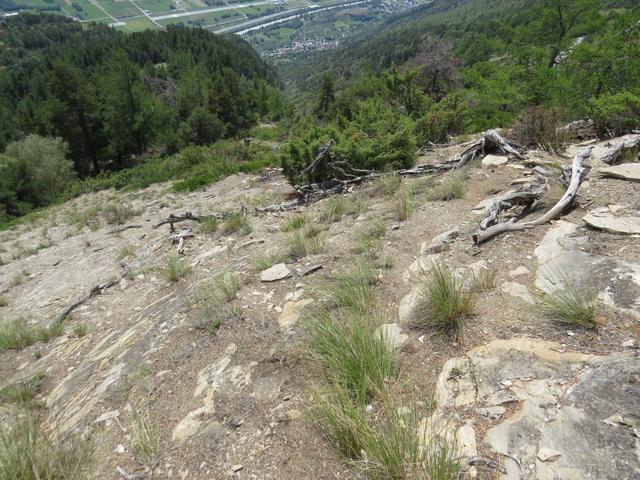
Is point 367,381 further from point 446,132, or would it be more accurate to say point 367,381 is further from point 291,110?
point 291,110

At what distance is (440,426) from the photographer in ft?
7.14

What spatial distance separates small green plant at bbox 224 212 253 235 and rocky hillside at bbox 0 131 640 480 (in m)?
0.34

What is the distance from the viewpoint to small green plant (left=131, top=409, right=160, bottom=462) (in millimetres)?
2641

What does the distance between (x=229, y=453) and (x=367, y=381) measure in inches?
42.5

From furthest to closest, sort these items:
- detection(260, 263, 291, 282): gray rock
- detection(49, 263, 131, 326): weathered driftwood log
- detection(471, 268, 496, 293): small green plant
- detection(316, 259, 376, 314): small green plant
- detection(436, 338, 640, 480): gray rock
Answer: detection(49, 263, 131, 326): weathered driftwood log
detection(260, 263, 291, 282): gray rock
detection(316, 259, 376, 314): small green plant
detection(471, 268, 496, 293): small green plant
detection(436, 338, 640, 480): gray rock

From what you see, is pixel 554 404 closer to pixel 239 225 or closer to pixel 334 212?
pixel 334 212

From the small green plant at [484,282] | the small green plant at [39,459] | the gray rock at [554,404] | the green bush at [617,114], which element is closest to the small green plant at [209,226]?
the small green plant at [39,459]

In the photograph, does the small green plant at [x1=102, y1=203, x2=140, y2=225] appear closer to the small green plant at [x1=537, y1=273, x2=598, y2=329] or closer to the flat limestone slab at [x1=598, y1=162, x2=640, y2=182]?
the small green plant at [x1=537, y1=273, x2=598, y2=329]

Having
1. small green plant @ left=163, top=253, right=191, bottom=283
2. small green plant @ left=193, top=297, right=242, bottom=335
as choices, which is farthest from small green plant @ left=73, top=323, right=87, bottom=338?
small green plant @ left=193, top=297, right=242, bottom=335

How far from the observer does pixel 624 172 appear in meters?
4.69

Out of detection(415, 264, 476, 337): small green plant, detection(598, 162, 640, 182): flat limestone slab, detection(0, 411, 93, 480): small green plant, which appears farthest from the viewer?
detection(598, 162, 640, 182): flat limestone slab

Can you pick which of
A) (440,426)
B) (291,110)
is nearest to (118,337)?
(440,426)

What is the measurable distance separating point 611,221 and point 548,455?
114 inches

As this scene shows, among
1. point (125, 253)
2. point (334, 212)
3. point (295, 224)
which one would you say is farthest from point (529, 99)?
point (125, 253)
